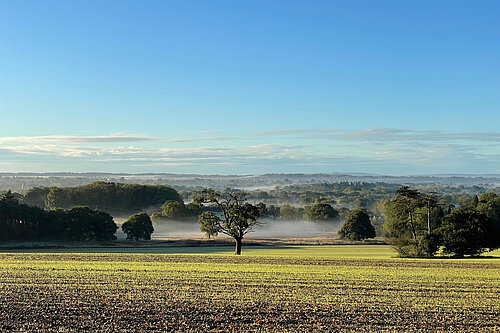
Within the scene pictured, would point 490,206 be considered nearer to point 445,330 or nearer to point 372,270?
point 372,270

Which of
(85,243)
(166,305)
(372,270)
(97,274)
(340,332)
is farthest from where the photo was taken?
(85,243)

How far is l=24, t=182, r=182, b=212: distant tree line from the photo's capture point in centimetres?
17225

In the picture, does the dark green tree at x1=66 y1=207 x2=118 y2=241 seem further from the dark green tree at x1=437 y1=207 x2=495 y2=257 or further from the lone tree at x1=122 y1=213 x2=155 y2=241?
the dark green tree at x1=437 y1=207 x2=495 y2=257

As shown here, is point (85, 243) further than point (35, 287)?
Yes

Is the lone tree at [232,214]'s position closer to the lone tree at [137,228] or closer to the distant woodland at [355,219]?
the distant woodland at [355,219]

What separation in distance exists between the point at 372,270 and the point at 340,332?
19.9 meters

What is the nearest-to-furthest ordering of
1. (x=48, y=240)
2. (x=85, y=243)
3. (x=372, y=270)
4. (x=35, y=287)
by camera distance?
1. (x=35, y=287)
2. (x=372, y=270)
3. (x=85, y=243)
4. (x=48, y=240)

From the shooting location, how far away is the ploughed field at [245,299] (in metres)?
19.3

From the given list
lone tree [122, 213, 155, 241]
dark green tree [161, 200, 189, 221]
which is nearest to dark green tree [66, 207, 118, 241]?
lone tree [122, 213, 155, 241]

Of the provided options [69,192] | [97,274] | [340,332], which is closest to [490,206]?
[97,274]

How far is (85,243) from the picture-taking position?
7819 cm

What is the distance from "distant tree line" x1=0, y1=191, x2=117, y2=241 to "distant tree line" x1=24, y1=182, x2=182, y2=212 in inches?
3379

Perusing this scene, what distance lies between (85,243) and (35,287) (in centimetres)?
5275

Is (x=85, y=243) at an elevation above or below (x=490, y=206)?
below
